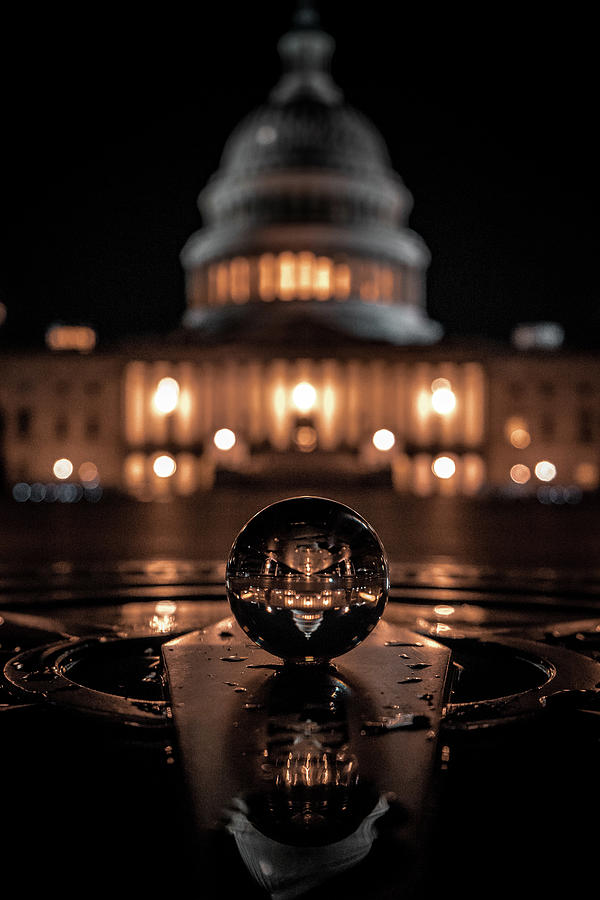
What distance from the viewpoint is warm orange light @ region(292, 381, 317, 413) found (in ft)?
196

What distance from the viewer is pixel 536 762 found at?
2.80m

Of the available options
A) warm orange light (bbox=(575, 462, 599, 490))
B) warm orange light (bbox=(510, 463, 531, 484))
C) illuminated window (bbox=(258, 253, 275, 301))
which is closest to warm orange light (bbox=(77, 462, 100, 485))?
illuminated window (bbox=(258, 253, 275, 301))

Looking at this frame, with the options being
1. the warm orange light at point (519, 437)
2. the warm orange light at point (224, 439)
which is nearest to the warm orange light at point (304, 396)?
the warm orange light at point (224, 439)

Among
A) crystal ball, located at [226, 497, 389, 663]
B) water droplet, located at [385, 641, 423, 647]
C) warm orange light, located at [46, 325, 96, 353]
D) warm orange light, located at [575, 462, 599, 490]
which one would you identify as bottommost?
warm orange light, located at [575, 462, 599, 490]

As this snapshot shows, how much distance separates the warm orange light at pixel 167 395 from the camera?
5875 centimetres

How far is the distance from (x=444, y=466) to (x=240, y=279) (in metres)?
22.4

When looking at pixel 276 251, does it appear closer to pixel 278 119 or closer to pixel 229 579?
pixel 278 119

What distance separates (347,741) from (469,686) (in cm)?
106

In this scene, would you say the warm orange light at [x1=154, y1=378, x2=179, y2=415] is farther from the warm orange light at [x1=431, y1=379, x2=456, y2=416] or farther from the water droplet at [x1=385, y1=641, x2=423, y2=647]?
the water droplet at [x1=385, y1=641, x2=423, y2=647]

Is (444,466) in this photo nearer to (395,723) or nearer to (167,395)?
(167,395)

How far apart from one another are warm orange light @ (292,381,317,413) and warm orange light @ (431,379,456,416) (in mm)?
7637

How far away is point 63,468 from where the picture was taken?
63.7 meters

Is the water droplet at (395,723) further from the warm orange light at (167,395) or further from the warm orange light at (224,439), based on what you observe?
the warm orange light at (224,439)

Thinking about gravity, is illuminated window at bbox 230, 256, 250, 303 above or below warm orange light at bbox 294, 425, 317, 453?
above
